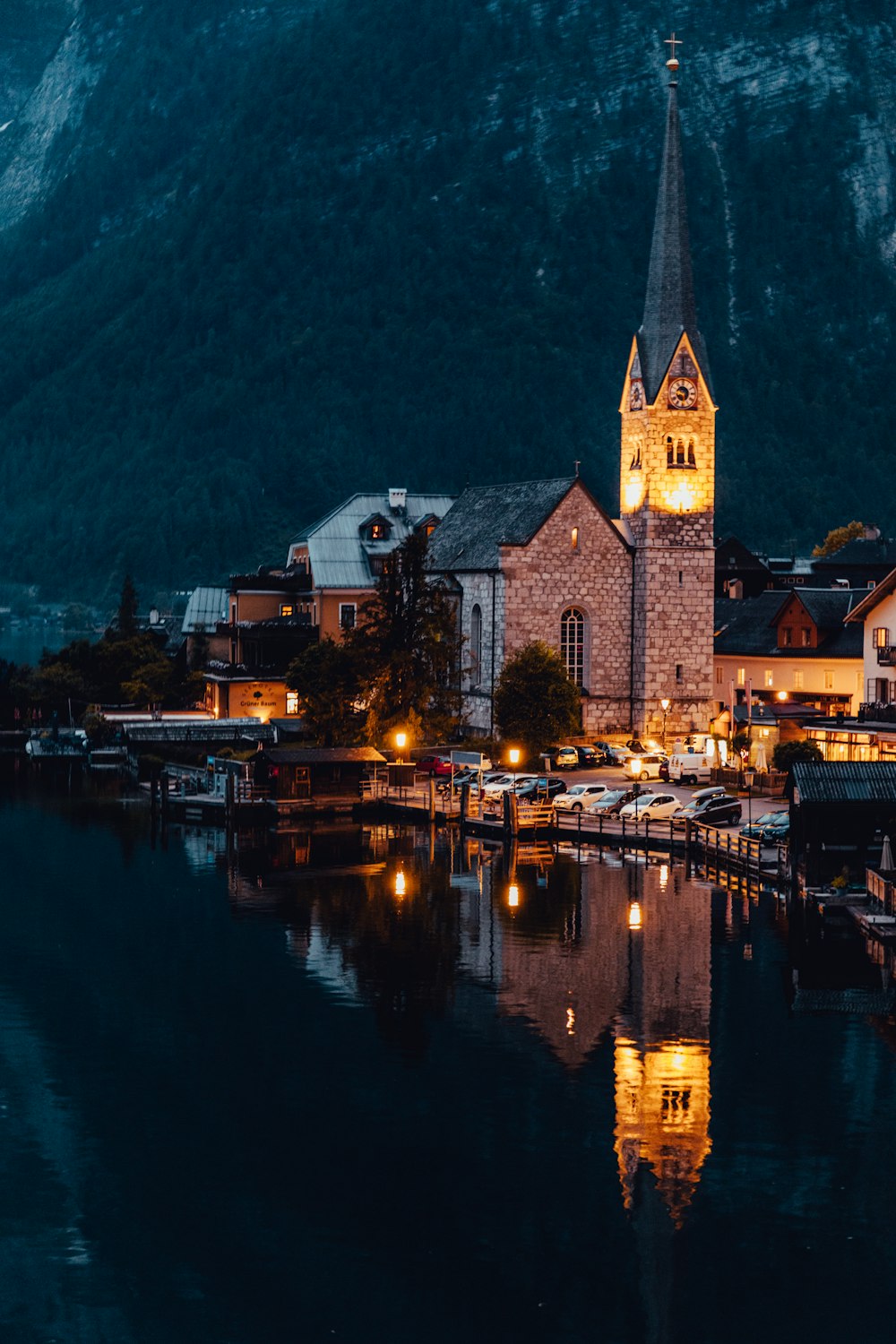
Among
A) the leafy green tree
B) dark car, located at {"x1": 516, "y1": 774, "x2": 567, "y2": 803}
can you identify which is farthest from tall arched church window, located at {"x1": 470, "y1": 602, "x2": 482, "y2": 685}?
dark car, located at {"x1": 516, "y1": 774, "x2": 567, "y2": 803}

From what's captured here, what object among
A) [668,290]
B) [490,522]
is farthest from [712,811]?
[668,290]

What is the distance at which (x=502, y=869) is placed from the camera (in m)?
72.4

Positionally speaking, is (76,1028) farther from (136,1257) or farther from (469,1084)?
(136,1257)

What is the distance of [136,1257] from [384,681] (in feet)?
202

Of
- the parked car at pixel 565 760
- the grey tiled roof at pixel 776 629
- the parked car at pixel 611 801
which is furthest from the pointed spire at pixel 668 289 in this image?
the parked car at pixel 611 801

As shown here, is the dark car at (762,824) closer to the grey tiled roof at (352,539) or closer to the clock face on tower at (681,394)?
the clock face on tower at (681,394)

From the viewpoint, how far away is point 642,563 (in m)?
99.4

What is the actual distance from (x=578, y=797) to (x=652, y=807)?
481 centimetres

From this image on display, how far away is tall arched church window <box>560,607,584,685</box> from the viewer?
9912 centimetres

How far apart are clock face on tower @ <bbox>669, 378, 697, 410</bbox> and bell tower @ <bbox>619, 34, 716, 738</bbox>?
45 mm

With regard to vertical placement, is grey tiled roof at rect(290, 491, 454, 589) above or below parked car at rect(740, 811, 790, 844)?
above

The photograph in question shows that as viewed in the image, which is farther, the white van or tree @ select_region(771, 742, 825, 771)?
the white van

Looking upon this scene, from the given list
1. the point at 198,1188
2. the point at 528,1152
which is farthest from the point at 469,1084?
the point at 198,1188

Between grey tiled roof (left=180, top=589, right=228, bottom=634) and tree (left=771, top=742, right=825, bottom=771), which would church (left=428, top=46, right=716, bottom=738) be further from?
grey tiled roof (left=180, top=589, right=228, bottom=634)
